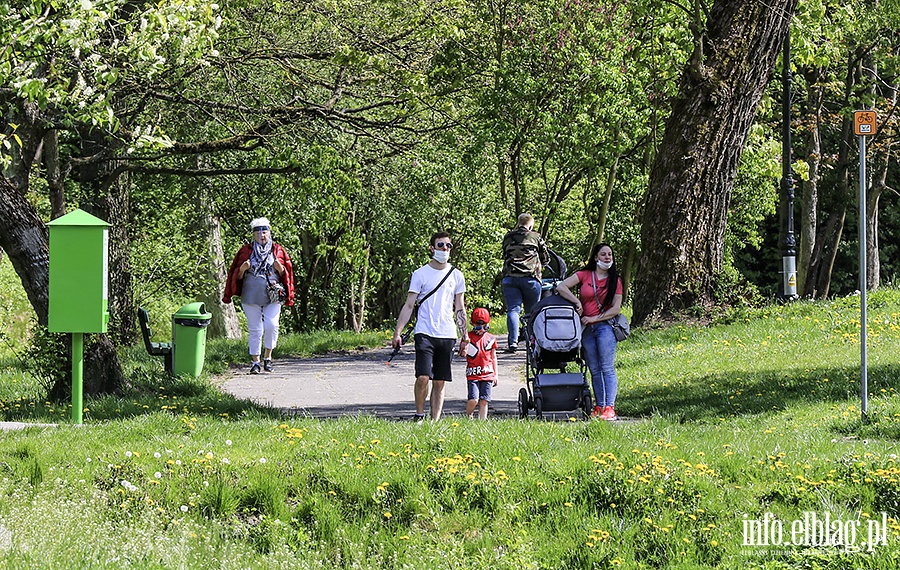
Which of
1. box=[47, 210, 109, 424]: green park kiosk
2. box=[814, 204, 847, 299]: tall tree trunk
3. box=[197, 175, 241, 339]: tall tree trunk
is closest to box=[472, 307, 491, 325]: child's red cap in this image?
box=[47, 210, 109, 424]: green park kiosk

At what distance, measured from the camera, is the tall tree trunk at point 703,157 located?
1781 cm

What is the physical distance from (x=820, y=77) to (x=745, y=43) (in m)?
14.7

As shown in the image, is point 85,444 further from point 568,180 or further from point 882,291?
point 568,180

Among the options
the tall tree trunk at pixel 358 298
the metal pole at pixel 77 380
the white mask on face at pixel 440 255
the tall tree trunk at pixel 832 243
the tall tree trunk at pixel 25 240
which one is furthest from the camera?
the tall tree trunk at pixel 832 243

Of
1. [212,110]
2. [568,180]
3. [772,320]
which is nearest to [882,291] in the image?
[772,320]

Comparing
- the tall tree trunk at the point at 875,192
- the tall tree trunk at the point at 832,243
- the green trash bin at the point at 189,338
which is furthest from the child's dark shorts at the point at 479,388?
the tall tree trunk at the point at 832,243

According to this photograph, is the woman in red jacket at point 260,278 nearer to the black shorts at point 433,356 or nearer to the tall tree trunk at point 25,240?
the tall tree trunk at point 25,240

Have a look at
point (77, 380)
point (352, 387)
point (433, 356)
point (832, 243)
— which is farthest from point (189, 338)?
point (832, 243)

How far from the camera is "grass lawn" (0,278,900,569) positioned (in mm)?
6516

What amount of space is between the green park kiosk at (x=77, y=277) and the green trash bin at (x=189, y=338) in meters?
3.49

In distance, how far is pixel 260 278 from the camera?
46.5ft

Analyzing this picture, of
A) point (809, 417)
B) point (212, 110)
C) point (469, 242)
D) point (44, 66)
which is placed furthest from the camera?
point (469, 242)

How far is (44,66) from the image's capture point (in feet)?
41.7

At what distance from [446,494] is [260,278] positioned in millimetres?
7304
